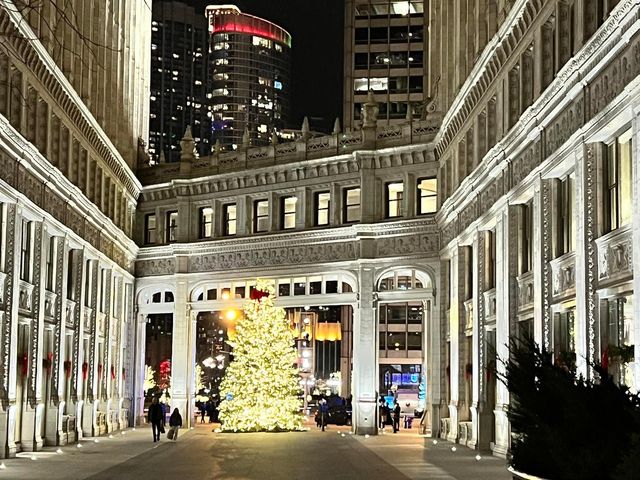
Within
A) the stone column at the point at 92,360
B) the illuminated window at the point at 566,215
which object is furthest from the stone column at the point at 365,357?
the illuminated window at the point at 566,215

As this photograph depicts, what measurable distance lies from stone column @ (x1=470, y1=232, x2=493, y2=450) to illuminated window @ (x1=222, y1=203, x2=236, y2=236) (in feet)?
71.2

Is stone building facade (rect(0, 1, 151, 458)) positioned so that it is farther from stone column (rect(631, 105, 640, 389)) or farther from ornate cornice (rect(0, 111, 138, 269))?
stone column (rect(631, 105, 640, 389))

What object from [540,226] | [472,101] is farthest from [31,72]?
[540,226]

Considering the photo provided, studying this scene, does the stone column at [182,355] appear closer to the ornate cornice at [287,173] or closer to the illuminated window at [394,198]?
the ornate cornice at [287,173]

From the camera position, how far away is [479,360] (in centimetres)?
4369

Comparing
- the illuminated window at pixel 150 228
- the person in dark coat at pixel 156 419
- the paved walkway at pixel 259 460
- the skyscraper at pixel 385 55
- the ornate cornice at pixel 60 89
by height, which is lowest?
the paved walkway at pixel 259 460

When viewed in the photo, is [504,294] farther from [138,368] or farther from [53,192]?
[138,368]

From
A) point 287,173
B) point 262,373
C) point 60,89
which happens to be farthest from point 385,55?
point 60,89

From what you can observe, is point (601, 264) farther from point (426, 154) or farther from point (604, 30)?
point (426, 154)

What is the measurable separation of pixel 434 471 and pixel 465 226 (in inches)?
619

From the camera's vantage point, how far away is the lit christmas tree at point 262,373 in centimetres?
5541

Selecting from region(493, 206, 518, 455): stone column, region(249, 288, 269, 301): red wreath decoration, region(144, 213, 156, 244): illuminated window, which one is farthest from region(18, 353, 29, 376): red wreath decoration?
region(144, 213, 156, 244): illuminated window

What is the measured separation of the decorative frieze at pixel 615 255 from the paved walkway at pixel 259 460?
20.4 ft

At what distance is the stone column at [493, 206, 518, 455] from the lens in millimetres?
37750
